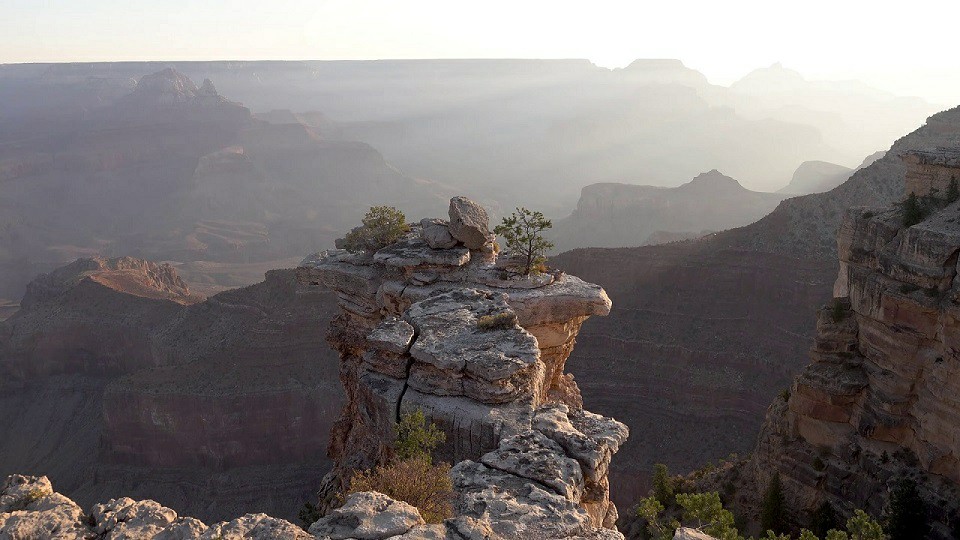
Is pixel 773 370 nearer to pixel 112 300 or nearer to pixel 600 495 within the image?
pixel 600 495

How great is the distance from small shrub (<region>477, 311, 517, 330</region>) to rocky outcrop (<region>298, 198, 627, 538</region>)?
0.03 meters

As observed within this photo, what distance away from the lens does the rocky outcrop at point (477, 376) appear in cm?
991

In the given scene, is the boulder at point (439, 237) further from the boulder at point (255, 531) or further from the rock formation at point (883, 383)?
the rock formation at point (883, 383)

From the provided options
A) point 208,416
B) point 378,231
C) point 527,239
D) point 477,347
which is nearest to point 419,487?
point 477,347

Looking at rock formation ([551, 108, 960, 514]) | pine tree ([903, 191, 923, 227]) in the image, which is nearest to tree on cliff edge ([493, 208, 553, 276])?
pine tree ([903, 191, 923, 227])

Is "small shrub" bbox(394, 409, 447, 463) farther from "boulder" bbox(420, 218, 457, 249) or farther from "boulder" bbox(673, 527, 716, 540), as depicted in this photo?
"boulder" bbox(420, 218, 457, 249)

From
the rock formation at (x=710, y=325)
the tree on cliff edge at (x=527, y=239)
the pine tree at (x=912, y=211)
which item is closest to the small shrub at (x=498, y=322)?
the tree on cliff edge at (x=527, y=239)

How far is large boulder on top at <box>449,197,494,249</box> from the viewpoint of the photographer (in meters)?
19.0

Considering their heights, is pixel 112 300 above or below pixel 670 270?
below

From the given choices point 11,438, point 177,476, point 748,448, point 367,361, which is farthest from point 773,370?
point 11,438

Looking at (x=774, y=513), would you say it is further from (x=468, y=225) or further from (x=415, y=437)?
(x=415, y=437)

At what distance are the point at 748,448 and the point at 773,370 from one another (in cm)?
579

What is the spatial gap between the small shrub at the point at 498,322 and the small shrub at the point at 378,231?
701 cm

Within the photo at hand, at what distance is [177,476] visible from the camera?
46.6m
